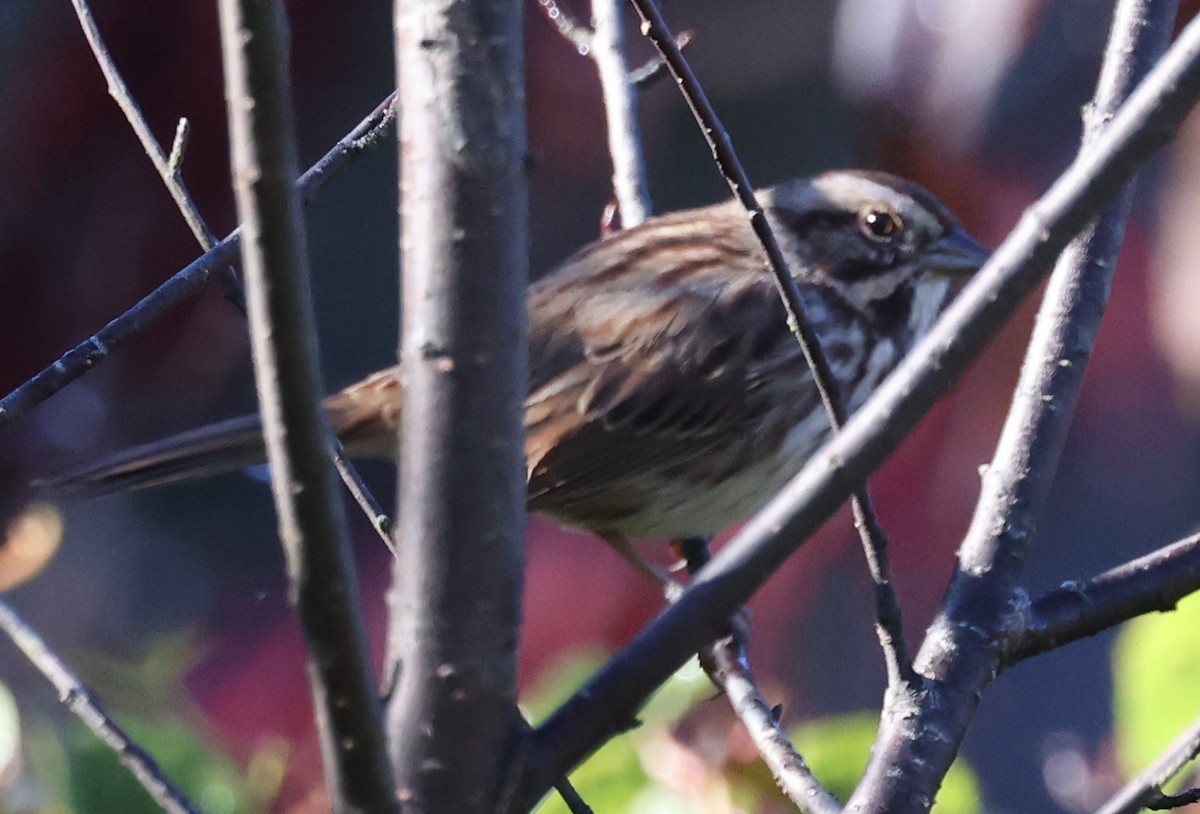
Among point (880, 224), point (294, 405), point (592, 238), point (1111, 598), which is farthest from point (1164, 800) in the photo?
point (592, 238)

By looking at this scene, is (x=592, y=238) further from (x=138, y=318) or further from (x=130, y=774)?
(x=138, y=318)

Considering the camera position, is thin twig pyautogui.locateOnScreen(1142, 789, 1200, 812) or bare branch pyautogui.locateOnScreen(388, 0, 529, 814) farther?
thin twig pyautogui.locateOnScreen(1142, 789, 1200, 812)

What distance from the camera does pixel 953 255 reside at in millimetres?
2580

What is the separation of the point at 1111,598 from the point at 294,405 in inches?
36.4

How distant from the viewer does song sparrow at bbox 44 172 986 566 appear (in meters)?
2.48

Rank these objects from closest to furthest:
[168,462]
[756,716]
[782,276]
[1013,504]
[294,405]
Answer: [294,405]
[782,276]
[1013,504]
[756,716]
[168,462]

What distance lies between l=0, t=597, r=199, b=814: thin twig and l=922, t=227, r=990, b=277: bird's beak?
1.60 m

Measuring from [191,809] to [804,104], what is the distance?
335cm

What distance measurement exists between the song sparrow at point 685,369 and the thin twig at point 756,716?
0.19 metres

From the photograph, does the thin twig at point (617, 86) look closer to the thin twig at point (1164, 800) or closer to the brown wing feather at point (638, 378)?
the brown wing feather at point (638, 378)

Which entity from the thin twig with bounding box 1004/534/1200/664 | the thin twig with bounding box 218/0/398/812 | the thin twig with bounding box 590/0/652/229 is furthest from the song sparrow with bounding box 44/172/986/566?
the thin twig with bounding box 218/0/398/812

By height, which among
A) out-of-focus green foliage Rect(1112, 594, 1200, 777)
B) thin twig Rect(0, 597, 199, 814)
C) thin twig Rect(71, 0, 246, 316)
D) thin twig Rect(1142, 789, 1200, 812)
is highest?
thin twig Rect(71, 0, 246, 316)

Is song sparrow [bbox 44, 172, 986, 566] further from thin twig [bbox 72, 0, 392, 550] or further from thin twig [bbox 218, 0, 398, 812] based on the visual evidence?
thin twig [bbox 218, 0, 398, 812]

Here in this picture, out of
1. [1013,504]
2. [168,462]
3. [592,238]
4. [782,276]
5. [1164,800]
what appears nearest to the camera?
[782,276]
